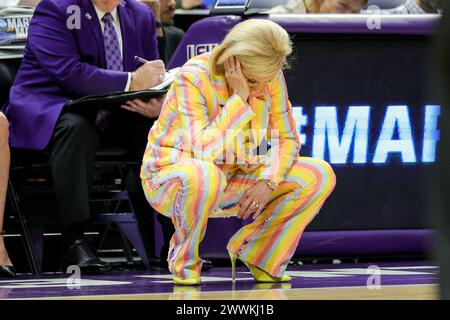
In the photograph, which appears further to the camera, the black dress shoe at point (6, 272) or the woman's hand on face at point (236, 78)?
the black dress shoe at point (6, 272)

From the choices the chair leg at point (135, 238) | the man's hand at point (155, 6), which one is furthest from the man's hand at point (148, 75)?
the man's hand at point (155, 6)

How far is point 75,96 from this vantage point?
4641 millimetres

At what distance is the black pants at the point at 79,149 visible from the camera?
4.36 meters

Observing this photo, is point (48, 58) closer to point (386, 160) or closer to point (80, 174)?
point (80, 174)

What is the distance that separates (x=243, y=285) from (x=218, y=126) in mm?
573

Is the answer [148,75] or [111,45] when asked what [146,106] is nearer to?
[148,75]

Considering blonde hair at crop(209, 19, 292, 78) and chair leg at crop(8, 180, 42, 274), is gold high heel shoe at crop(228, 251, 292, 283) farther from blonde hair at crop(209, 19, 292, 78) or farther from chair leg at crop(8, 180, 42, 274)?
chair leg at crop(8, 180, 42, 274)

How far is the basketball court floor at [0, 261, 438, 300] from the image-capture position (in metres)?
2.86

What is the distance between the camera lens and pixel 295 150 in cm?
357

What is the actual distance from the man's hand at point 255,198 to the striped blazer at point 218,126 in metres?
0.04

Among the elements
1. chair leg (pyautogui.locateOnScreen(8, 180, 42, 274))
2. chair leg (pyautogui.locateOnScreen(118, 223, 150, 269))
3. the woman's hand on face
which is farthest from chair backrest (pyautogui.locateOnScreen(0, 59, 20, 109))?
the woman's hand on face

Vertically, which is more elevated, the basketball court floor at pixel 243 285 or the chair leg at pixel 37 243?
the basketball court floor at pixel 243 285

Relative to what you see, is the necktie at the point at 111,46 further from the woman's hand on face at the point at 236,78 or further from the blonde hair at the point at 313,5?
the woman's hand on face at the point at 236,78

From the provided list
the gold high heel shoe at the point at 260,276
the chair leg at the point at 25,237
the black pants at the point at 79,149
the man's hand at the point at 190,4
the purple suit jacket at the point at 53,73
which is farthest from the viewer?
the man's hand at the point at 190,4
